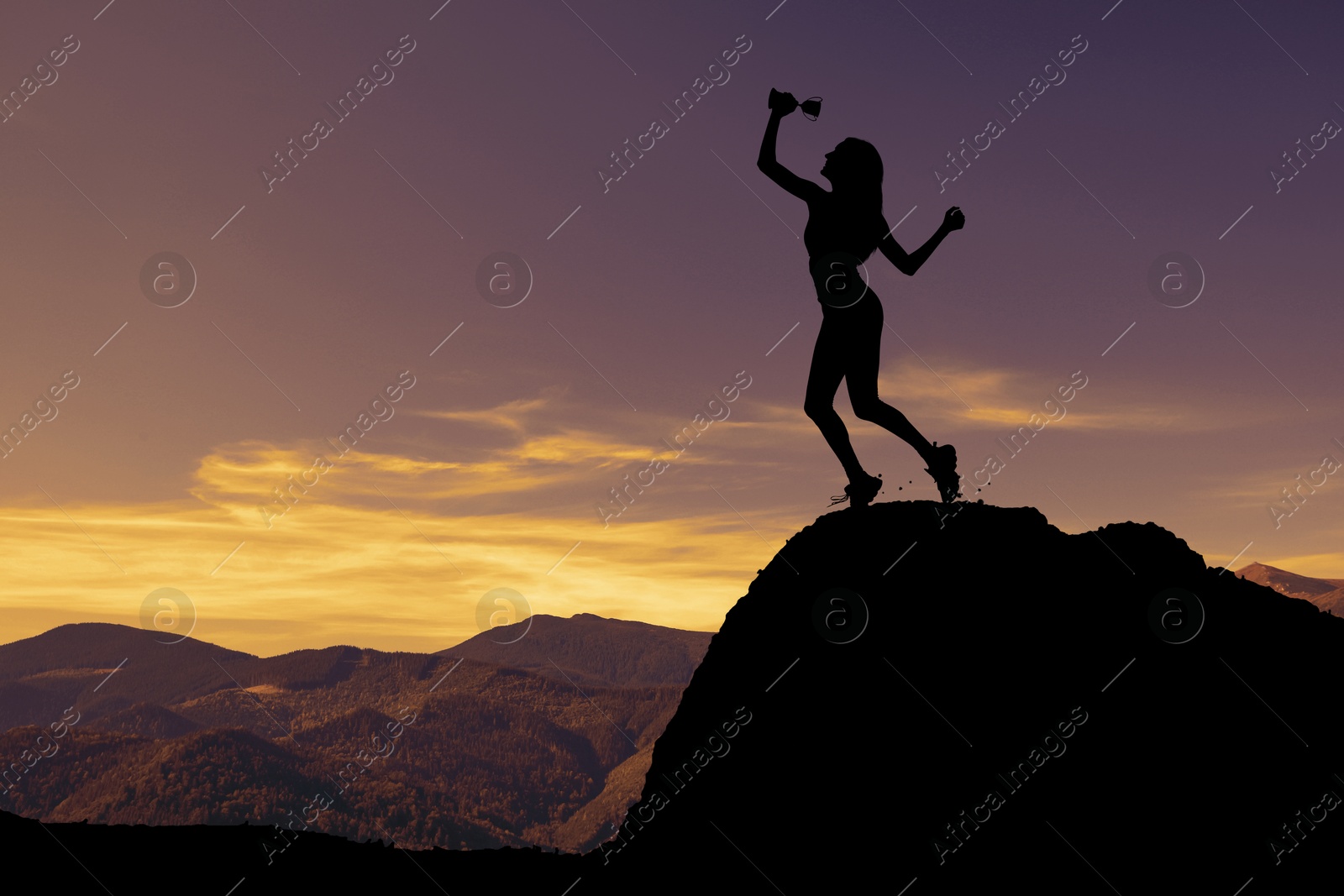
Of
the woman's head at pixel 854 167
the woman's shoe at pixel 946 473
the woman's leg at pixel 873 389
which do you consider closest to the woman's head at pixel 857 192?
the woman's head at pixel 854 167

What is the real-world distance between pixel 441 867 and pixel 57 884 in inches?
165

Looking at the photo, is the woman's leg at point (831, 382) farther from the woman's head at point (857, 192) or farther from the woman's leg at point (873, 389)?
the woman's head at point (857, 192)

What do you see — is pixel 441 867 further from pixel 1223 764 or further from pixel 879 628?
pixel 1223 764

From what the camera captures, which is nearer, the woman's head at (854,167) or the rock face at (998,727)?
the rock face at (998,727)

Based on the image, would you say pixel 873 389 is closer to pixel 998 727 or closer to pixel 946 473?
pixel 946 473

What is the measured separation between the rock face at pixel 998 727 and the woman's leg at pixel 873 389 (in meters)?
0.76

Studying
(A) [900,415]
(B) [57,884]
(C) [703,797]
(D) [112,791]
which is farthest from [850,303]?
(D) [112,791]

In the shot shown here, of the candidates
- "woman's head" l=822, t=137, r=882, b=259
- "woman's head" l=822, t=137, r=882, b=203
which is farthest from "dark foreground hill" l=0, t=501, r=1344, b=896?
"woman's head" l=822, t=137, r=882, b=203

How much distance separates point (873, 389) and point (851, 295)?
107 cm

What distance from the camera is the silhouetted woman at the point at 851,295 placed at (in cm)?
1034

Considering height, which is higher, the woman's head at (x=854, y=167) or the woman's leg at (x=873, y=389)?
the woman's head at (x=854, y=167)

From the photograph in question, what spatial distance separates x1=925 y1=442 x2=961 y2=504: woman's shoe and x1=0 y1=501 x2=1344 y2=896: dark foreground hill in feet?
1.04

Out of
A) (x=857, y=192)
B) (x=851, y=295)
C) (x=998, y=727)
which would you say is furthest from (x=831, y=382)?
(x=998, y=727)

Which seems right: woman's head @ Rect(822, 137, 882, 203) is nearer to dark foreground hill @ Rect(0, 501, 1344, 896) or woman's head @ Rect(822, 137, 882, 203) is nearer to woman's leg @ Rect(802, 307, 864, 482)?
woman's leg @ Rect(802, 307, 864, 482)
